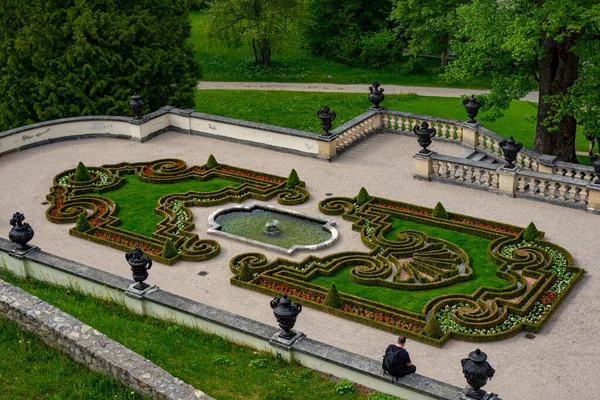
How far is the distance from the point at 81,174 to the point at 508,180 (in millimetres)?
18638

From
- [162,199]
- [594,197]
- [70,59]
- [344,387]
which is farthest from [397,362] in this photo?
[70,59]

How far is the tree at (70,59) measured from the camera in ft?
142

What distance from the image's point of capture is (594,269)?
27641 millimetres

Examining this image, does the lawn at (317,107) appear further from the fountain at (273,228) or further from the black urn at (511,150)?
the fountain at (273,228)

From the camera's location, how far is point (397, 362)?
809 inches

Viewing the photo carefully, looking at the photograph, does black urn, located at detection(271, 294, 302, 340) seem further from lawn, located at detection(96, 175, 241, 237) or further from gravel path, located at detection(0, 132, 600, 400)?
lawn, located at detection(96, 175, 241, 237)

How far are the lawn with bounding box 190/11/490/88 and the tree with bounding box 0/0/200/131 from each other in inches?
901

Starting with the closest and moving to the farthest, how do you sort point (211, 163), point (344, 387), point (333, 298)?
point (344, 387) < point (333, 298) < point (211, 163)

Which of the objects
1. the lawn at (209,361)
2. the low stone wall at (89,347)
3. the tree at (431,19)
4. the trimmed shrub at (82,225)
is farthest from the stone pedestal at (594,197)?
the trimmed shrub at (82,225)

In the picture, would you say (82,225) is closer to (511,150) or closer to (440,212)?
(440,212)

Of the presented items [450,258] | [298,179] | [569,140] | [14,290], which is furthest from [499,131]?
[14,290]

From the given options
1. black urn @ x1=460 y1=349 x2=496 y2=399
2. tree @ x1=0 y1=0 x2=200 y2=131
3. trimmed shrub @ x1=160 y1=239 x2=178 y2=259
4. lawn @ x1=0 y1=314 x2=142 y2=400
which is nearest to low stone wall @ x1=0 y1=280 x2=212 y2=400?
lawn @ x1=0 y1=314 x2=142 y2=400

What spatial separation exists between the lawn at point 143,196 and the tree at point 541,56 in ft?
41.5

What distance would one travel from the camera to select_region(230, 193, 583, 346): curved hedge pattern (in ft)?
81.5
